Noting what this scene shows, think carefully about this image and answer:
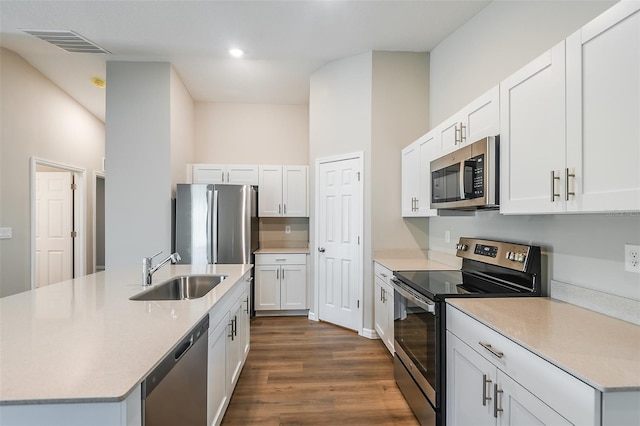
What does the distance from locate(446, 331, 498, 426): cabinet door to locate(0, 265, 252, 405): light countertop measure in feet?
4.20

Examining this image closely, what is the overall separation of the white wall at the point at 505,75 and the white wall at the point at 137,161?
3159 mm

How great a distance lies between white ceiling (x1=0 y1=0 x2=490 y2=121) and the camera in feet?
8.79

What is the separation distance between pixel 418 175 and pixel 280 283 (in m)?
2.29

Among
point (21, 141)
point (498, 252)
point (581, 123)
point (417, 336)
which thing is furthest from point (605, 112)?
point (21, 141)

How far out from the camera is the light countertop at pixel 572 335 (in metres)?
0.91

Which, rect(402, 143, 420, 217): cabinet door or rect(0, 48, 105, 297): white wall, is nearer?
rect(402, 143, 420, 217): cabinet door

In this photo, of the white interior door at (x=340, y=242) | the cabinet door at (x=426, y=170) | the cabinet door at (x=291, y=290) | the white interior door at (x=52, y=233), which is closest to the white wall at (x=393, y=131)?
the white interior door at (x=340, y=242)

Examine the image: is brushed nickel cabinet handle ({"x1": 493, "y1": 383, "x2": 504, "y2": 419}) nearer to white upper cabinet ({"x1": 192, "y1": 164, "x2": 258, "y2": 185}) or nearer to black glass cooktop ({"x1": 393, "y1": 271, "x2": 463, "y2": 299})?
black glass cooktop ({"x1": 393, "y1": 271, "x2": 463, "y2": 299})

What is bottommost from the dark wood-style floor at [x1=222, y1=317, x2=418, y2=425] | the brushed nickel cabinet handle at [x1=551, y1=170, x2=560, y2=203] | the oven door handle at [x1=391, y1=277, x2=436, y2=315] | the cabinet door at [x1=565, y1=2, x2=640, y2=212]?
the dark wood-style floor at [x1=222, y1=317, x2=418, y2=425]

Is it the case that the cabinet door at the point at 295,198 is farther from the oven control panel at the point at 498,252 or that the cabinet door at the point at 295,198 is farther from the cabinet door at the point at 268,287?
A: the oven control panel at the point at 498,252

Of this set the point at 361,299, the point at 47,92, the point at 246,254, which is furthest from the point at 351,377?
the point at 47,92

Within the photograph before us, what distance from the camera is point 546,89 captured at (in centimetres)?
142

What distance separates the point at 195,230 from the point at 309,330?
180cm

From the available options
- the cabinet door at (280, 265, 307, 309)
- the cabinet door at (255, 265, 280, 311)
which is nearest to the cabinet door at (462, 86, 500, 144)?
the cabinet door at (280, 265, 307, 309)
